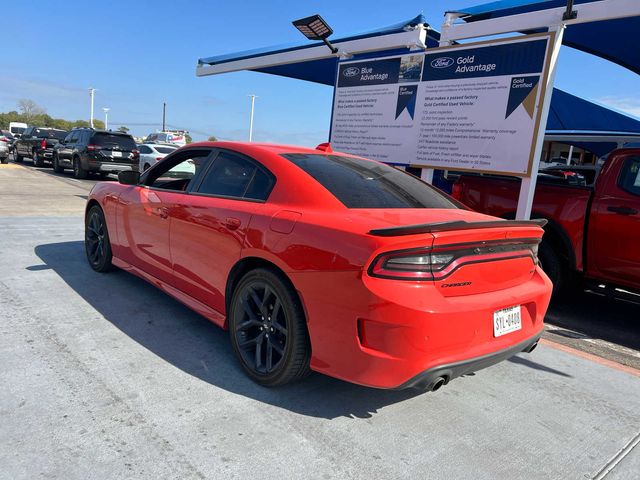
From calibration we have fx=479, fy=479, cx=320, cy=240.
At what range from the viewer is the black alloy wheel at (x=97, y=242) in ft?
16.2

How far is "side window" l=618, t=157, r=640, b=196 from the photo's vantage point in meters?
4.82

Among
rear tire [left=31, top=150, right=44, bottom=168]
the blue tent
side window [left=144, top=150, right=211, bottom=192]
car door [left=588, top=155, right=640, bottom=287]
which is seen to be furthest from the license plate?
rear tire [left=31, top=150, right=44, bottom=168]

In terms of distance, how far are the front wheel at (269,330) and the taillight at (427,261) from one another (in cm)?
62

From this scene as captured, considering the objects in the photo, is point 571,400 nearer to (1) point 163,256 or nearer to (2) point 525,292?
(2) point 525,292

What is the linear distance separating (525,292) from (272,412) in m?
1.64

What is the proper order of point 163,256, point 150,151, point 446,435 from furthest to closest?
1. point 150,151
2. point 163,256
3. point 446,435

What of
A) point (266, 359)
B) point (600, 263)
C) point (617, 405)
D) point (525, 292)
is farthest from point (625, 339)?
point (266, 359)

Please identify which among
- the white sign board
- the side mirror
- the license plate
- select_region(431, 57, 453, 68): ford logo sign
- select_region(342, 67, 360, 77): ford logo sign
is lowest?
the license plate

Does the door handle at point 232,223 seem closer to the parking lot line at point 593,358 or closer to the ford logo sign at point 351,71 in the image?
the parking lot line at point 593,358

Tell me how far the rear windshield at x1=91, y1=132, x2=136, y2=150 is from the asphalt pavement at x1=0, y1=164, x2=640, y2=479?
1390 cm

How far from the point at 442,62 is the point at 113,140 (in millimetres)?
13841

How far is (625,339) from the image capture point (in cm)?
464

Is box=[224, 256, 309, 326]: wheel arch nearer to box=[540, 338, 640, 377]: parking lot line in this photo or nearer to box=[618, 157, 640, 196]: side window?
box=[540, 338, 640, 377]: parking lot line

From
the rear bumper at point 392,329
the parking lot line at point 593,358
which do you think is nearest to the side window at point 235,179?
the rear bumper at point 392,329
